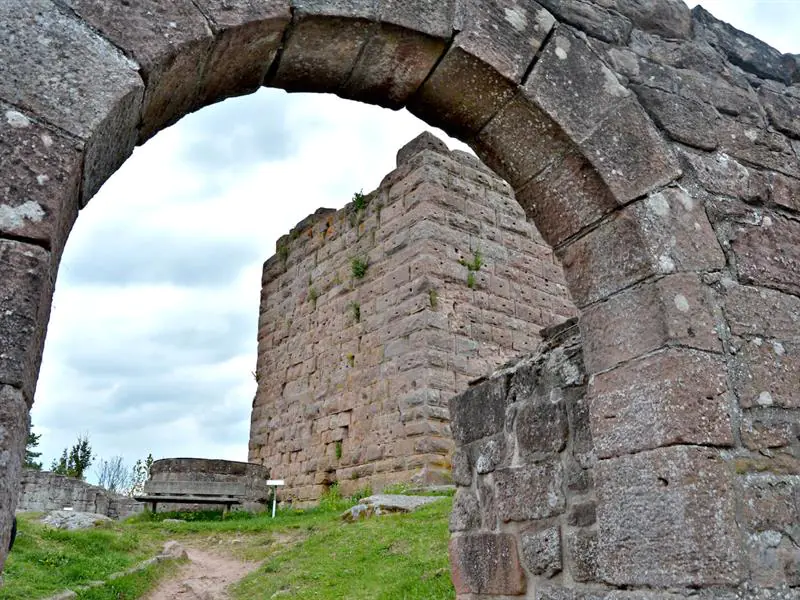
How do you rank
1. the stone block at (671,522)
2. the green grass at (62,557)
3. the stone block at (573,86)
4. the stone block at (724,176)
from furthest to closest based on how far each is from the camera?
the green grass at (62,557) → the stone block at (724,176) → the stone block at (573,86) → the stone block at (671,522)

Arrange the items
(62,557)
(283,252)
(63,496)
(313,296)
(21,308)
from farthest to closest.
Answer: (63,496) < (283,252) < (313,296) < (62,557) < (21,308)

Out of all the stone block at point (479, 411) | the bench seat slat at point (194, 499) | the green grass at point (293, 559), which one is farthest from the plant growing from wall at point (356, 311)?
the stone block at point (479, 411)

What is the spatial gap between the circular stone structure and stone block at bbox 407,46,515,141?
25.4ft

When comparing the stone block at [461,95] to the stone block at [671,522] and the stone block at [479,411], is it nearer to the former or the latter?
the stone block at [479,411]

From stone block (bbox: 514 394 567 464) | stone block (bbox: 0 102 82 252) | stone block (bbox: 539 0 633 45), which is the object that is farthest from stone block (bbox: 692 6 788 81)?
stone block (bbox: 0 102 82 252)

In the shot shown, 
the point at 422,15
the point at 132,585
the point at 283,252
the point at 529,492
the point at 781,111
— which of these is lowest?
the point at 132,585

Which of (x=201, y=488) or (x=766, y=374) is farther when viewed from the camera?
(x=201, y=488)

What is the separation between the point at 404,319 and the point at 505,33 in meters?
5.81

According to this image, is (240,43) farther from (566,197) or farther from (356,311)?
(356,311)

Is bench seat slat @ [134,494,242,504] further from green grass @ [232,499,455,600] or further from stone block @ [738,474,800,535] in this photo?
stone block @ [738,474,800,535]

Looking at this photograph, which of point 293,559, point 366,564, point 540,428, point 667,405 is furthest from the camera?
point 293,559

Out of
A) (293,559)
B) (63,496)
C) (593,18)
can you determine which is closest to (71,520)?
(293,559)

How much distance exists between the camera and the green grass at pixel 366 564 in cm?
472

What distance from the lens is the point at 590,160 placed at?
2.99m
